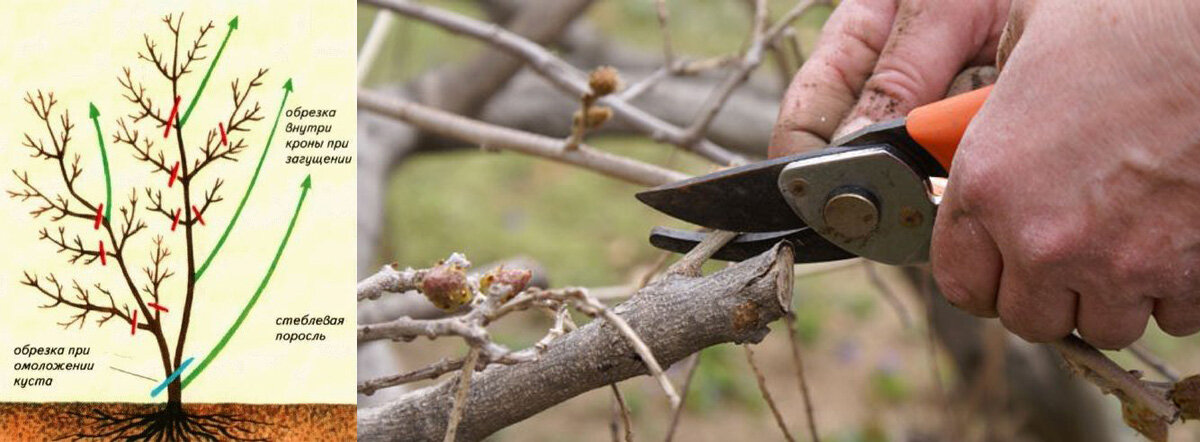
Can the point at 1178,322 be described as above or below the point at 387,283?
below

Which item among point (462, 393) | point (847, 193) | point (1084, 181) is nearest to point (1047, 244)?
point (1084, 181)

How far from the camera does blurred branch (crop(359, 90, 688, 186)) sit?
4.70ft

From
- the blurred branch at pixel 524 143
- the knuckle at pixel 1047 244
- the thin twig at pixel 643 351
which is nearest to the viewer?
the thin twig at pixel 643 351

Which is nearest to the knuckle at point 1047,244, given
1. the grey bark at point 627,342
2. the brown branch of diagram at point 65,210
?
the grey bark at point 627,342

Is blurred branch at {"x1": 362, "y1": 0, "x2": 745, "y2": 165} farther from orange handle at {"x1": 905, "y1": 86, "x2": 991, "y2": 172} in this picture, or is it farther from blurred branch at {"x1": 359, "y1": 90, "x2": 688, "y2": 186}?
orange handle at {"x1": 905, "y1": 86, "x2": 991, "y2": 172}

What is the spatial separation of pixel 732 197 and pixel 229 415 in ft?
1.54

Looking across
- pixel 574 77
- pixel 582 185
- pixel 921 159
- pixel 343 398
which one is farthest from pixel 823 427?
pixel 343 398

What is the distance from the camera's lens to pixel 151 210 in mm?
858

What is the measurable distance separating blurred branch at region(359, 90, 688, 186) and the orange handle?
0.34m

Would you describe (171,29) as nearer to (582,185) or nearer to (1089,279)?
(1089,279)

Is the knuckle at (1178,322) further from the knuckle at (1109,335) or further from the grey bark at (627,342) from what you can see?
the grey bark at (627,342)

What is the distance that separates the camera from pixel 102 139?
2.81 feet

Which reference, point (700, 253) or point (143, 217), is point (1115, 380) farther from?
point (143, 217)

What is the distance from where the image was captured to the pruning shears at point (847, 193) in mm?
1068
